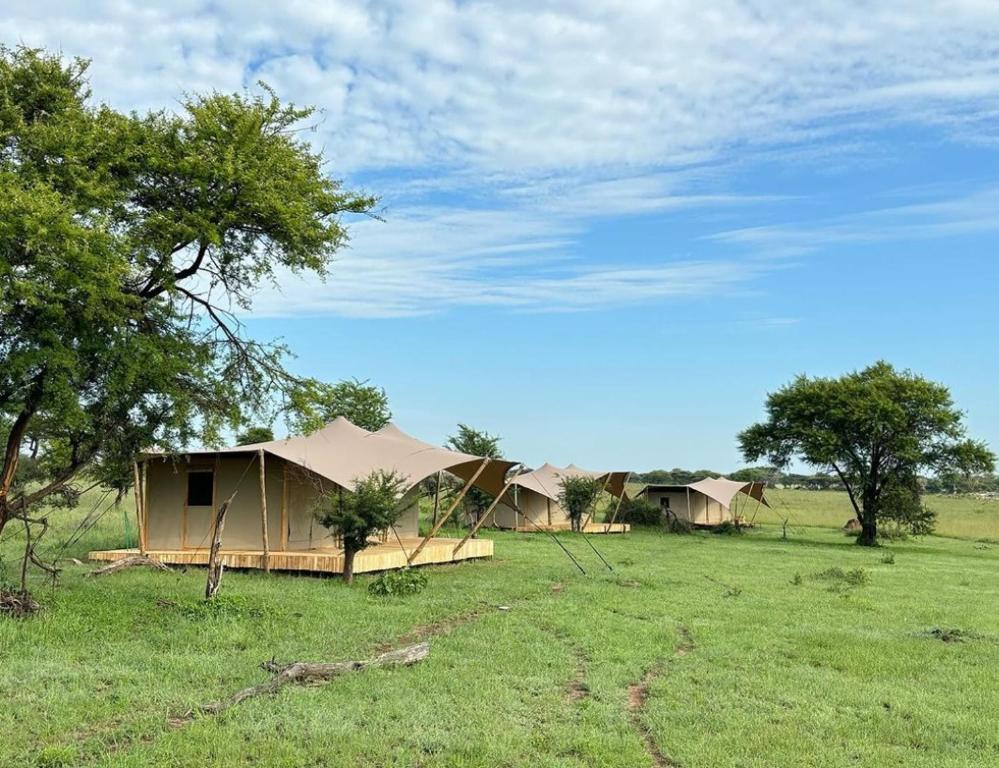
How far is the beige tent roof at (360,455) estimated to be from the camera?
1672 cm

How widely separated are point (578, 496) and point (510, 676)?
84.5ft

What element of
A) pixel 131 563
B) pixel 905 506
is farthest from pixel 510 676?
pixel 905 506

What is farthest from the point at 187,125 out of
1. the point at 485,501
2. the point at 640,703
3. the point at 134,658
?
the point at 485,501

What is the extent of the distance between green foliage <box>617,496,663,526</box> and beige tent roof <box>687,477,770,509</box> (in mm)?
2597

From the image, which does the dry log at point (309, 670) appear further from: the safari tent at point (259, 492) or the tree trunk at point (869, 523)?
the tree trunk at point (869, 523)

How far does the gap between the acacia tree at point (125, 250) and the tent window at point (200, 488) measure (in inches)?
198

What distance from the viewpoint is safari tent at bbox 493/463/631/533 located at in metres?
34.2

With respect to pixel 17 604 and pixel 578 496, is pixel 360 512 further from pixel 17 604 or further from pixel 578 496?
pixel 578 496

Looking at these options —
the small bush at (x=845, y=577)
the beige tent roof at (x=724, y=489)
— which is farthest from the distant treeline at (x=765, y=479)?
the small bush at (x=845, y=577)

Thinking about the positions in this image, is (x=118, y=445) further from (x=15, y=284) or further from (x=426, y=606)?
(x=426, y=606)

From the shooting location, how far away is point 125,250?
10320mm

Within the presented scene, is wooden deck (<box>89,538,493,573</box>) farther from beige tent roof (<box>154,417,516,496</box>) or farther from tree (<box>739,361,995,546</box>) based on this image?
tree (<box>739,361,995,546</box>)

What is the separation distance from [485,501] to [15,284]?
23828mm

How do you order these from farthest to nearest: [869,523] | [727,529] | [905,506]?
[727,529] → [869,523] → [905,506]
